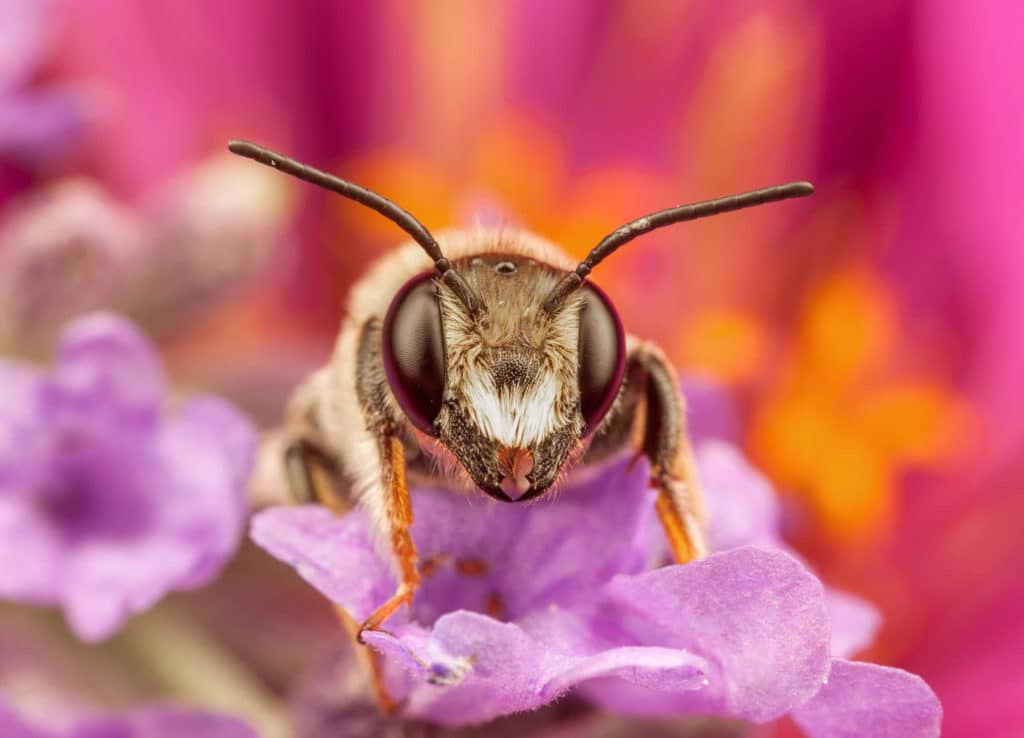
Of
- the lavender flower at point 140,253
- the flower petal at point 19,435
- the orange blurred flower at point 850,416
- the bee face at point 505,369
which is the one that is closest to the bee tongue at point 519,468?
the bee face at point 505,369

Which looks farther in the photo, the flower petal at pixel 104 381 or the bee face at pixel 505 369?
the flower petal at pixel 104 381

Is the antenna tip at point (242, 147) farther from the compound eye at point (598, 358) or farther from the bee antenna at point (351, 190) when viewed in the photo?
the compound eye at point (598, 358)

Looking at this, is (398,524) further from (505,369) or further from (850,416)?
(850,416)

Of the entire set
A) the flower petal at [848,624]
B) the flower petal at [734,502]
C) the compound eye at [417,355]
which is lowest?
the flower petal at [848,624]

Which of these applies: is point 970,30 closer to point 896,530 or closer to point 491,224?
point 896,530

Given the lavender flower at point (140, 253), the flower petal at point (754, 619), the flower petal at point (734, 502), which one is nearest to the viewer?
the flower petal at point (754, 619)

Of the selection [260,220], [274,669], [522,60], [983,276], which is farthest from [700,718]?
[522,60]
